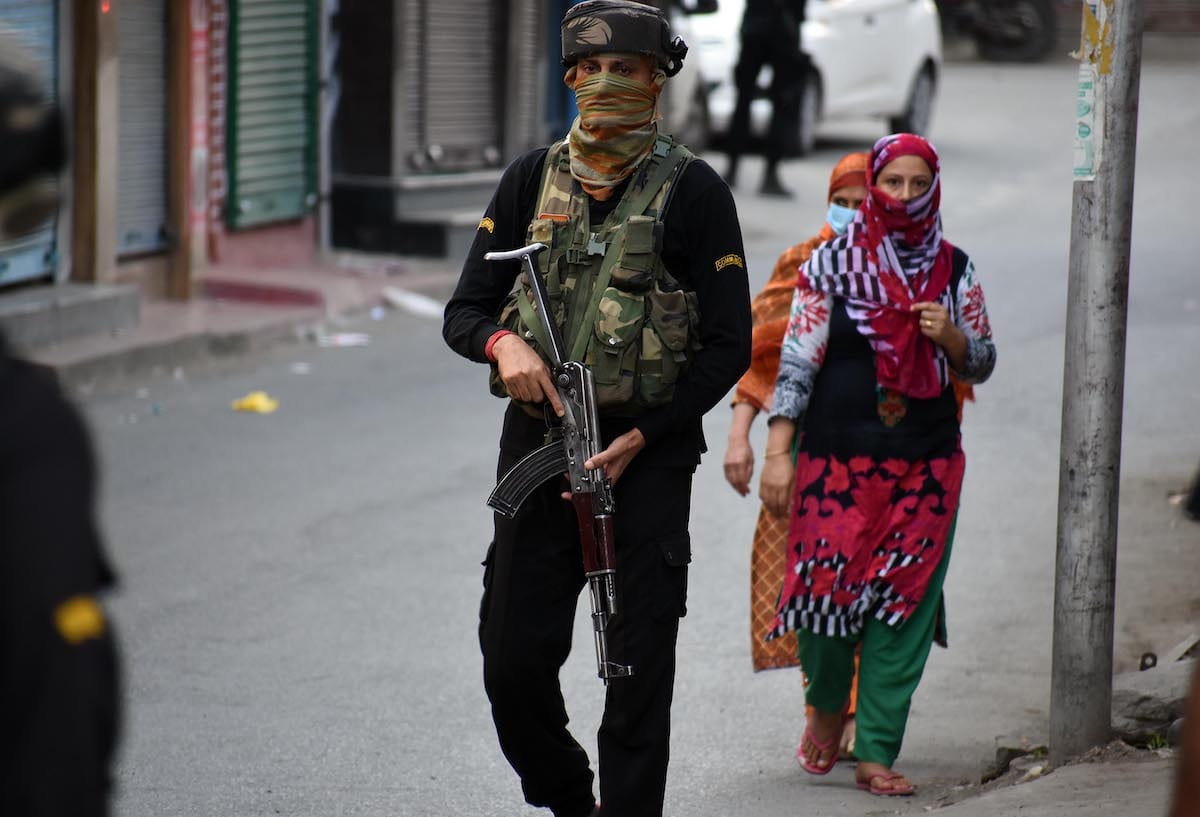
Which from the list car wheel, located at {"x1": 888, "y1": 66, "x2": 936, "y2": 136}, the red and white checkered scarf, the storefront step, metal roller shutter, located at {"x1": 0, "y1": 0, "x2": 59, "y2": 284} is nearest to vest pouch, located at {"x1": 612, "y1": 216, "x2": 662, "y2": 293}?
the red and white checkered scarf

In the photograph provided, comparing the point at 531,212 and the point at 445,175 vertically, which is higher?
the point at 531,212

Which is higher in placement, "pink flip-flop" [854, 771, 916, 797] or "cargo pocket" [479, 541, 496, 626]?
"cargo pocket" [479, 541, 496, 626]

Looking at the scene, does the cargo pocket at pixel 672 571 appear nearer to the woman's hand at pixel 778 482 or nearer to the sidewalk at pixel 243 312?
the woman's hand at pixel 778 482

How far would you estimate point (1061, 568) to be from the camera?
4.50 metres

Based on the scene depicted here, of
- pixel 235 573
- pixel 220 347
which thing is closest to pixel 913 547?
pixel 235 573

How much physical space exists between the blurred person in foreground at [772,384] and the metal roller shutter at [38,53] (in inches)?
230

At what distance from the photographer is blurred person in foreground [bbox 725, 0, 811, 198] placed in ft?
52.9

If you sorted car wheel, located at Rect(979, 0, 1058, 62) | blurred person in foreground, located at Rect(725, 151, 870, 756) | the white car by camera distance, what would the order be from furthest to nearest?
car wheel, located at Rect(979, 0, 1058, 62) < the white car < blurred person in foreground, located at Rect(725, 151, 870, 756)

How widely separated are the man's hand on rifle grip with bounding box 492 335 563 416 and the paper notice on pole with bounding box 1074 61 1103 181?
5.13 feet

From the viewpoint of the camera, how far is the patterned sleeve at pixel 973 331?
14.8 feet

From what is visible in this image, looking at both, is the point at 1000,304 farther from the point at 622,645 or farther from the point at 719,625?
the point at 622,645

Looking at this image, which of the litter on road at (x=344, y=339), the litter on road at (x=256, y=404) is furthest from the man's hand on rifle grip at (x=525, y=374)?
the litter on road at (x=344, y=339)

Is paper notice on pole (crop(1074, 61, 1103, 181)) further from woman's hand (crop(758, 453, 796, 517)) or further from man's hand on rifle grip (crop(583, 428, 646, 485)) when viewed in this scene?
man's hand on rifle grip (crop(583, 428, 646, 485))

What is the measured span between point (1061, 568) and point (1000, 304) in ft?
25.3
